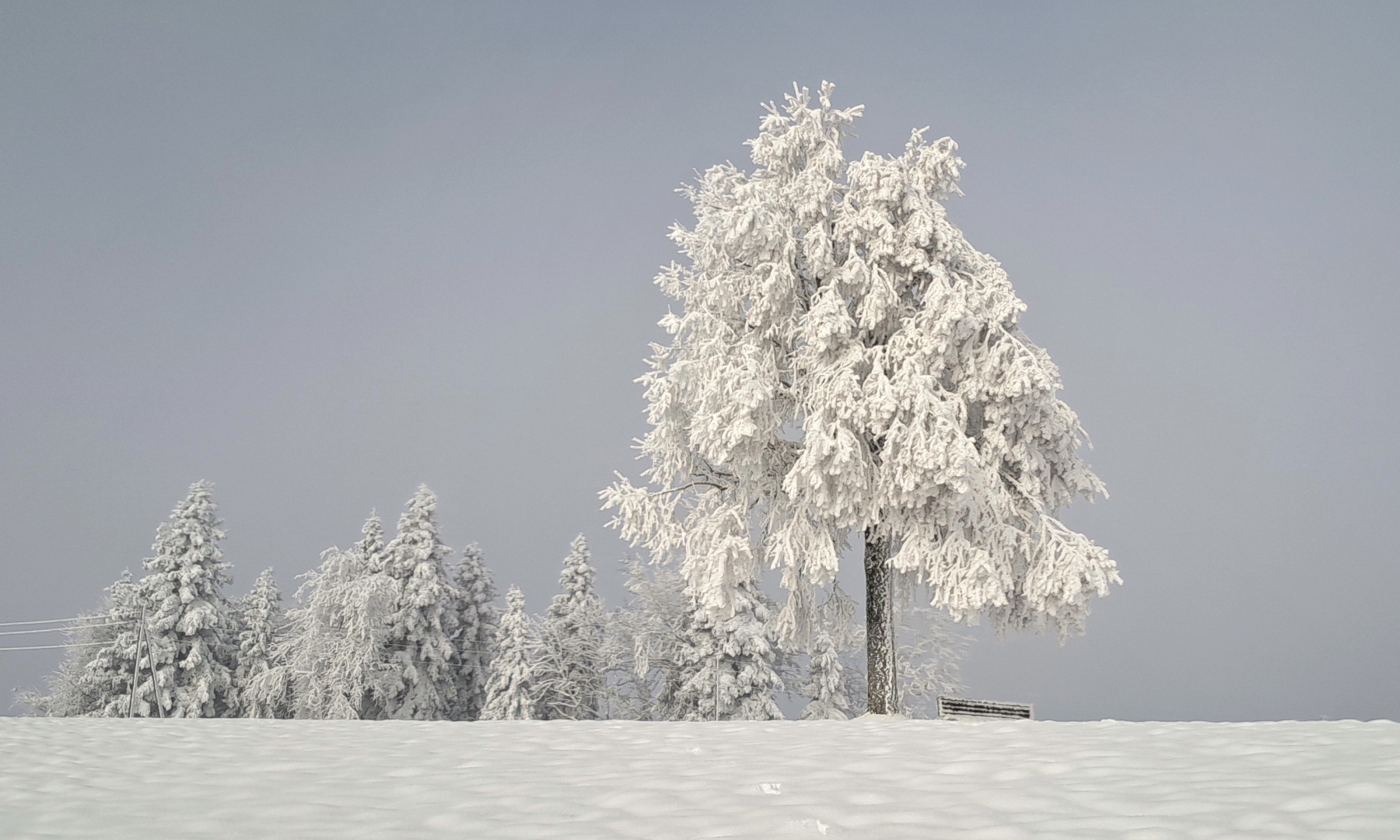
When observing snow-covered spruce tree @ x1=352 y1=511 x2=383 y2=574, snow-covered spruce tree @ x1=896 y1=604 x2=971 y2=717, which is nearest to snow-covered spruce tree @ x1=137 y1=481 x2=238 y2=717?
snow-covered spruce tree @ x1=352 y1=511 x2=383 y2=574

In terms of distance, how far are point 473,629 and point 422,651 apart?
359 cm

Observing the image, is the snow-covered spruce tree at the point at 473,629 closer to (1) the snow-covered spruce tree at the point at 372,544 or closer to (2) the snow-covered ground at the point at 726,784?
(1) the snow-covered spruce tree at the point at 372,544

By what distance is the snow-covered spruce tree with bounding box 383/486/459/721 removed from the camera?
29.9m

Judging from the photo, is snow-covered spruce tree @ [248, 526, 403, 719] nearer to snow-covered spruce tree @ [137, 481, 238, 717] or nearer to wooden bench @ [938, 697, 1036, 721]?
snow-covered spruce tree @ [137, 481, 238, 717]

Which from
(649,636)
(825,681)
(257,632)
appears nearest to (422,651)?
(257,632)

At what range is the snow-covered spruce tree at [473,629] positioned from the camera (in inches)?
1310

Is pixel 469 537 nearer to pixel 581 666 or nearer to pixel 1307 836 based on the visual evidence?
pixel 581 666

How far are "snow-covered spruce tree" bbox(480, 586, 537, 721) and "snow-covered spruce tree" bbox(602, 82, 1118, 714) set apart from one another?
16547 millimetres

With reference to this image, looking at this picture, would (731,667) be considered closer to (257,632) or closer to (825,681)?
(825,681)

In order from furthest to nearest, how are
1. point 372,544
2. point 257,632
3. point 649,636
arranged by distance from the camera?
point 372,544, point 257,632, point 649,636

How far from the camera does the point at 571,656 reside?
102 feet

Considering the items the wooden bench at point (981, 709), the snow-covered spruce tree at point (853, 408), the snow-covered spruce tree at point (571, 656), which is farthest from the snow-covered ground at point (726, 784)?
the snow-covered spruce tree at point (571, 656)

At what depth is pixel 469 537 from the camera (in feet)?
122

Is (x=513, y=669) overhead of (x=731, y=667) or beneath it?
beneath
